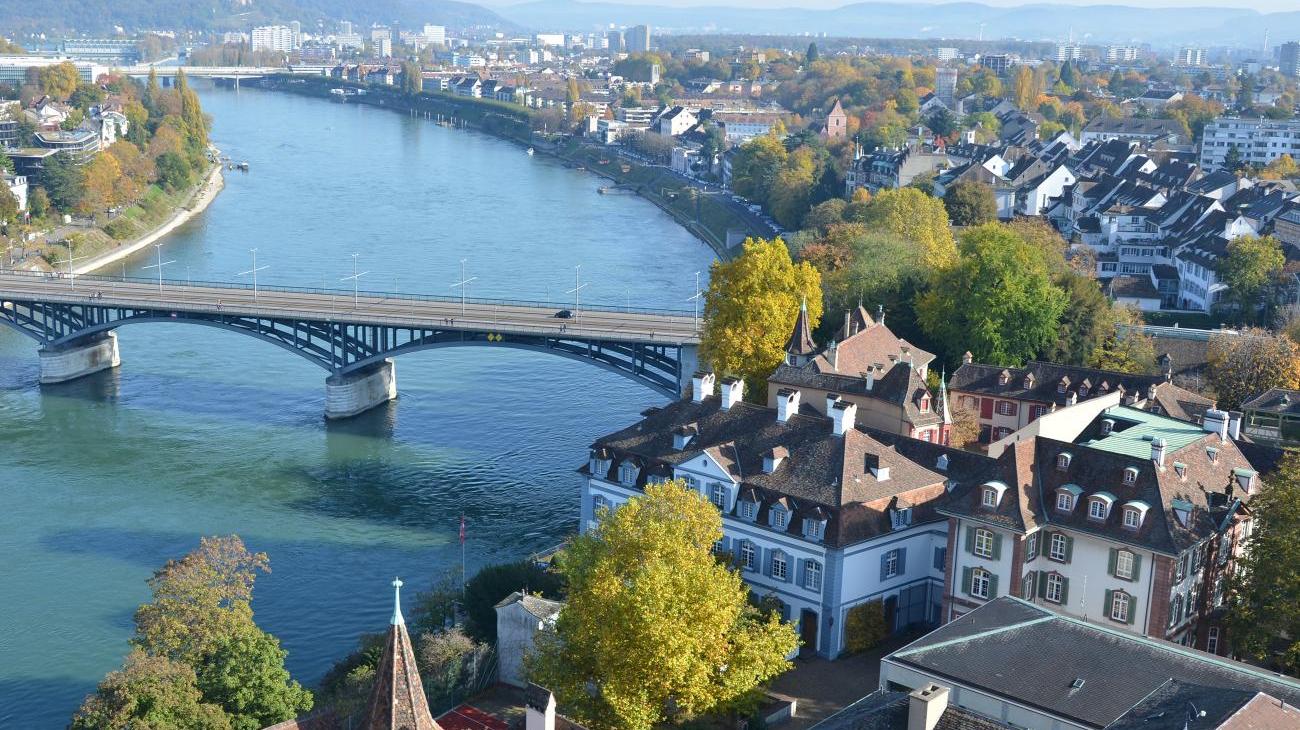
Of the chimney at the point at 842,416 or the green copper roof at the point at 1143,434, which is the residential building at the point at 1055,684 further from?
the green copper roof at the point at 1143,434

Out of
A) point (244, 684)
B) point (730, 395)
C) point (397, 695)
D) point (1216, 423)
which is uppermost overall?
point (397, 695)

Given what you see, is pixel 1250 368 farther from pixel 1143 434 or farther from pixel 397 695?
pixel 397 695

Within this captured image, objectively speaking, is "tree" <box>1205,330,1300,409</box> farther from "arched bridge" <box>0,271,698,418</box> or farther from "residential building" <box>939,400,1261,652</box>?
"arched bridge" <box>0,271,698,418</box>

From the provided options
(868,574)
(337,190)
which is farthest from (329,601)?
(337,190)

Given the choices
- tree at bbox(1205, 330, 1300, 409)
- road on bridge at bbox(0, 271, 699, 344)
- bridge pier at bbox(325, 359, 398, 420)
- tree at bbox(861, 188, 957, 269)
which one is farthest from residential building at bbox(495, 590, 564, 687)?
tree at bbox(861, 188, 957, 269)

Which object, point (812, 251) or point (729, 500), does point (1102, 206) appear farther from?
point (729, 500)

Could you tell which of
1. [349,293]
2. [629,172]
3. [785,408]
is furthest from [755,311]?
[629,172]

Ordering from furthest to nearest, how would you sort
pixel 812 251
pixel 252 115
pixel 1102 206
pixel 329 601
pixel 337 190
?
pixel 252 115
pixel 337 190
pixel 1102 206
pixel 812 251
pixel 329 601
